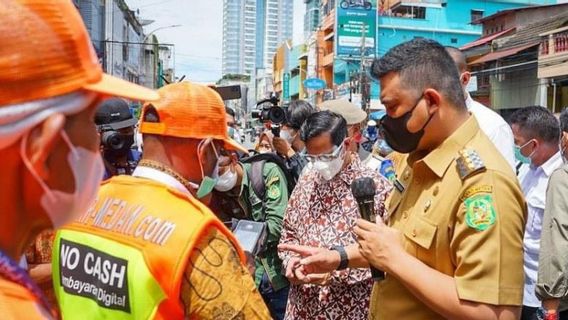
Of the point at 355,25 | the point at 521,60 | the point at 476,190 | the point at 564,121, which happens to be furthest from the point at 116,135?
the point at 355,25

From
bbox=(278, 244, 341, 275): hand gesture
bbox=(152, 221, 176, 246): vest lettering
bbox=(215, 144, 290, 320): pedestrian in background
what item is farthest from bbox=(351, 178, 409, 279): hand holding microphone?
bbox=(215, 144, 290, 320): pedestrian in background

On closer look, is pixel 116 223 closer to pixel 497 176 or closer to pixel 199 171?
pixel 199 171

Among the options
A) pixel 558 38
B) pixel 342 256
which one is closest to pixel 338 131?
pixel 342 256

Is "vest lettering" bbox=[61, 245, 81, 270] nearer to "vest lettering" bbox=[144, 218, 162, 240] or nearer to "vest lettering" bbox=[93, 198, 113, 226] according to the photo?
"vest lettering" bbox=[93, 198, 113, 226]

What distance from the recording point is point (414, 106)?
2150 mm

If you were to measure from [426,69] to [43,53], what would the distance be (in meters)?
1.46

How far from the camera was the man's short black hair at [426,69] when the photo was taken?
213 centimetres

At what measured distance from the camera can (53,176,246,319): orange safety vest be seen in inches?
66.1

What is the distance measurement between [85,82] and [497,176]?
1.38m

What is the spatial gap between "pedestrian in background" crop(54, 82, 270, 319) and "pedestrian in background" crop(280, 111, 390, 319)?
1303 mm

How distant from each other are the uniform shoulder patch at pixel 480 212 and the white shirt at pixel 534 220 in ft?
6.87

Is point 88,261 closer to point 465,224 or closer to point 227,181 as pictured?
point 465,224

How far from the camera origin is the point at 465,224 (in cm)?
192

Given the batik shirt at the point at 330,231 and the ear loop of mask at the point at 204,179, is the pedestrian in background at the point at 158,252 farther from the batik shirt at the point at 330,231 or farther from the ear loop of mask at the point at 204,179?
the batik shirt at the point at 330,231
